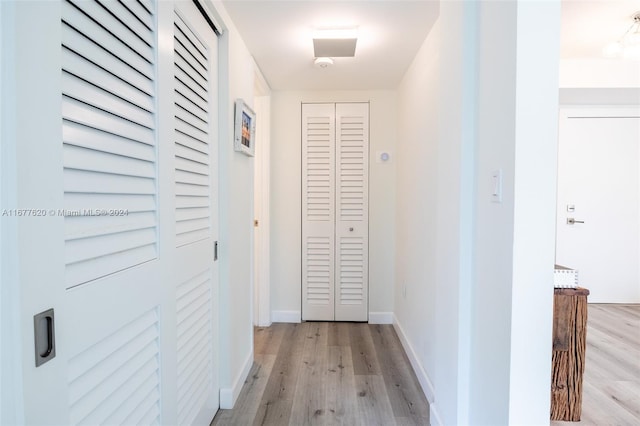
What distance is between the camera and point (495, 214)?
1.13 m

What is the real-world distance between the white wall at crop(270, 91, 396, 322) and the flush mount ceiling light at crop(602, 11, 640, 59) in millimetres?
1590

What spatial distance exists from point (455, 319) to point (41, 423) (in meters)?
1.33

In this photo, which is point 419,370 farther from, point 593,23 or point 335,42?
point 593,23

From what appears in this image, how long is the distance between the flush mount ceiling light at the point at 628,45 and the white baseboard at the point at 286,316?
3.22m

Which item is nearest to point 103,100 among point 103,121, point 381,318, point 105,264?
point 103,121

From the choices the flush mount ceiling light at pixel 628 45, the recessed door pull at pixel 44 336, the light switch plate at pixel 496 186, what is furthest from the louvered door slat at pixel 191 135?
the flush mount ceiling light at pixel 628 45

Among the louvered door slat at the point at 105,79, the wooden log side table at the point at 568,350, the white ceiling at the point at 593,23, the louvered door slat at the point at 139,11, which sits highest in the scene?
the white ceiling at the point at 593,23

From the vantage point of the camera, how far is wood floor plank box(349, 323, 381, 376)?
235 centimetres

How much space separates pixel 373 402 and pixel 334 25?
2.25 m

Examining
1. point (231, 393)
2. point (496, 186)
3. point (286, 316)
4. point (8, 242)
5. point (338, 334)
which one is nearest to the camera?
point (8, 242)

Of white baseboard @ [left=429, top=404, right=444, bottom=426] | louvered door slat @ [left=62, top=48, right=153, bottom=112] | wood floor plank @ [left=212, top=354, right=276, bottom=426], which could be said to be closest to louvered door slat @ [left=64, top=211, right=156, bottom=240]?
louvered door slat @ [left=62, top=48, right=153, bottom=112]

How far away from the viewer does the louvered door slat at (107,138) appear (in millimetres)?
771

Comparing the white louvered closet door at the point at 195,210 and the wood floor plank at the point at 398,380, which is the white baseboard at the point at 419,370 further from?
the white louvered closet door at the point at 195,210

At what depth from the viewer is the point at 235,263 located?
200cm
